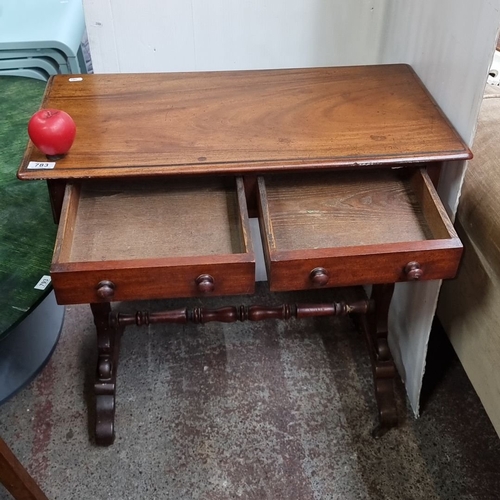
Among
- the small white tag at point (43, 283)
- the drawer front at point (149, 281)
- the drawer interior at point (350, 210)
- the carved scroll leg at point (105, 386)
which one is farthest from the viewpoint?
the carved scroll leg at point (105, 386)

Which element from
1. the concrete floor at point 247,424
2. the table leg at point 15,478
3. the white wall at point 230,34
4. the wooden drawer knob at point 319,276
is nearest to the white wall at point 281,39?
the white wall at point 230,34

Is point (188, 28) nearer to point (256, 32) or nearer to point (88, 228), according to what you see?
point (256, 32)

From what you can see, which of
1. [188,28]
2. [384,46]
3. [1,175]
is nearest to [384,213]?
[384,46]

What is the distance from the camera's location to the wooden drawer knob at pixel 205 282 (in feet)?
2.91

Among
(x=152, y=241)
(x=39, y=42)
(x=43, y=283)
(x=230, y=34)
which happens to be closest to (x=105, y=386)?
(x=43, y=283)

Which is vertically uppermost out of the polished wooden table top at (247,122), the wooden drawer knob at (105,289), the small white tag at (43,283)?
the polished wooden table top at (247,122)

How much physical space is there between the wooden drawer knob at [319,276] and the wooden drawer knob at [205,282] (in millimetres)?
155

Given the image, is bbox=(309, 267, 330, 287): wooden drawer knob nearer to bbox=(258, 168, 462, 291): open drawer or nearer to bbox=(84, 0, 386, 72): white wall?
bbox=(258, 168, 462, 291): open drawer

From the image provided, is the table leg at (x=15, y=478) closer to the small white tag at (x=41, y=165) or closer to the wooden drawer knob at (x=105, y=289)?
the wooden drawer knob at (x=105, y=289)

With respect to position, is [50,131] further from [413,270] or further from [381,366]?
[381,366]

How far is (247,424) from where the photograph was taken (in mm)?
1309

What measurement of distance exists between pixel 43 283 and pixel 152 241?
0.31 m

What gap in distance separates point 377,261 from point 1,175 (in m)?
0.94

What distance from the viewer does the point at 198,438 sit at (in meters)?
1.28
